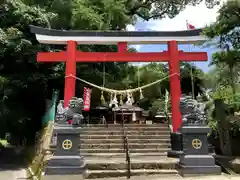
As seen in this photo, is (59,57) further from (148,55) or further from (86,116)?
(86,116)

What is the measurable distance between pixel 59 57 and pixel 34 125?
5.54m

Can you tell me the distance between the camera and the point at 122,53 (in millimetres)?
13195

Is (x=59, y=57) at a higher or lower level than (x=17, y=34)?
lower

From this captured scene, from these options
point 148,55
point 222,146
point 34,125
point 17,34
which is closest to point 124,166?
point 222,146

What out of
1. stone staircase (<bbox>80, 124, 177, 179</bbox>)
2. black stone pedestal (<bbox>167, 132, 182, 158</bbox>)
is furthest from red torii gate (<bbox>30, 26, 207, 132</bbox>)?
black stone pedestal (<bbox>167, 132, 182, 158</bbox>)

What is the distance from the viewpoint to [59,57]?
499 inches

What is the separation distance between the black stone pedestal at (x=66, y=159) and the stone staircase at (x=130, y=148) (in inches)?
30.2

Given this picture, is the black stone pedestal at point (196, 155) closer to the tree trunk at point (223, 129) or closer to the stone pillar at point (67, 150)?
the tree trunk at point (223, 129)

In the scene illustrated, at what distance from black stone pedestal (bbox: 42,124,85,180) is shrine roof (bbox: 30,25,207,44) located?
6455 mm

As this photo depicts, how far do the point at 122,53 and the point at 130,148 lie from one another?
179 inches

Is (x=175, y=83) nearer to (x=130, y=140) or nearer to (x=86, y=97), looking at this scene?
(x=130, y=140)

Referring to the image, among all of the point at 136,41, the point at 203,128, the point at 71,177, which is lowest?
the point at 71,177

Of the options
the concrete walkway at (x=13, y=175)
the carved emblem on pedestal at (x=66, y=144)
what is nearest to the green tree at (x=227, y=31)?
the carved emblem on pedestal at (x=66, y=144)

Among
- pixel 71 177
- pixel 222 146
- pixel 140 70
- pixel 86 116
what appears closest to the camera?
pixel 71 177
